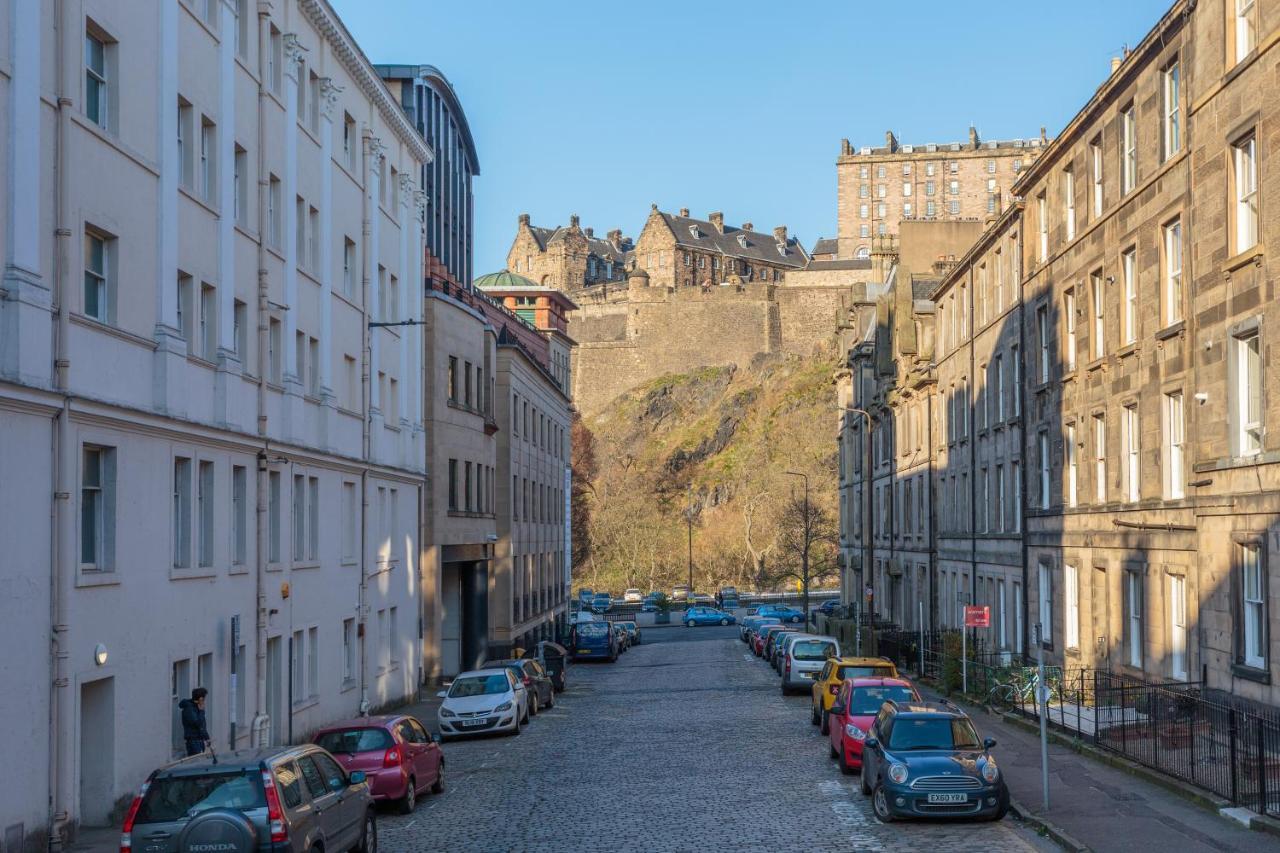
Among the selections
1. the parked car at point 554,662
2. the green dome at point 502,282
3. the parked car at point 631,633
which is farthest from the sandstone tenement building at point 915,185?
the parked car at point 554,662

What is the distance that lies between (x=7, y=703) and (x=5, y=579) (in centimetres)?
135

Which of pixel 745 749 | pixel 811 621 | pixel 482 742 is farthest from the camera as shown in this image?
pixel 811 621

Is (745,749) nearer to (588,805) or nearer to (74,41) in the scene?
(588,805)

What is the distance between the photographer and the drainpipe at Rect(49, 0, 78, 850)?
1698cm

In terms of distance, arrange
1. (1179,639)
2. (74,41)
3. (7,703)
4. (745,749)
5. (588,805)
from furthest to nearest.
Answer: (745,749) < (1179,639) < (588,805) < (74,41) < (7,703)

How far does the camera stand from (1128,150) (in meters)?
26.3

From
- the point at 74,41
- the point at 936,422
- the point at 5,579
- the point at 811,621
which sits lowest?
the point at 811,621

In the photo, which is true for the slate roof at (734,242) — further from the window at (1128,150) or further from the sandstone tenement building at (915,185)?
the window at (1128,150)

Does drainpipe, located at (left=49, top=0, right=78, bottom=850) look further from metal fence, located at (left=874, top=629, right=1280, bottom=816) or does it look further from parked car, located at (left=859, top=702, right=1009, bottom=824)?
metal fence, located at (left=874, top=629, right=1280, bottom=816)

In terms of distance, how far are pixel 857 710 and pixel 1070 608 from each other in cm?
912

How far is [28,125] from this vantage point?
1672 cm

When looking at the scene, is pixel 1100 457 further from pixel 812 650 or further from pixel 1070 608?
pixel 812 650

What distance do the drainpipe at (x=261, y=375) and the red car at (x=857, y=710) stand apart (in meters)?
9.48

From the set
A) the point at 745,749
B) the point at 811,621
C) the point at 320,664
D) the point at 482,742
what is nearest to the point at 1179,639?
the point at 745,749
